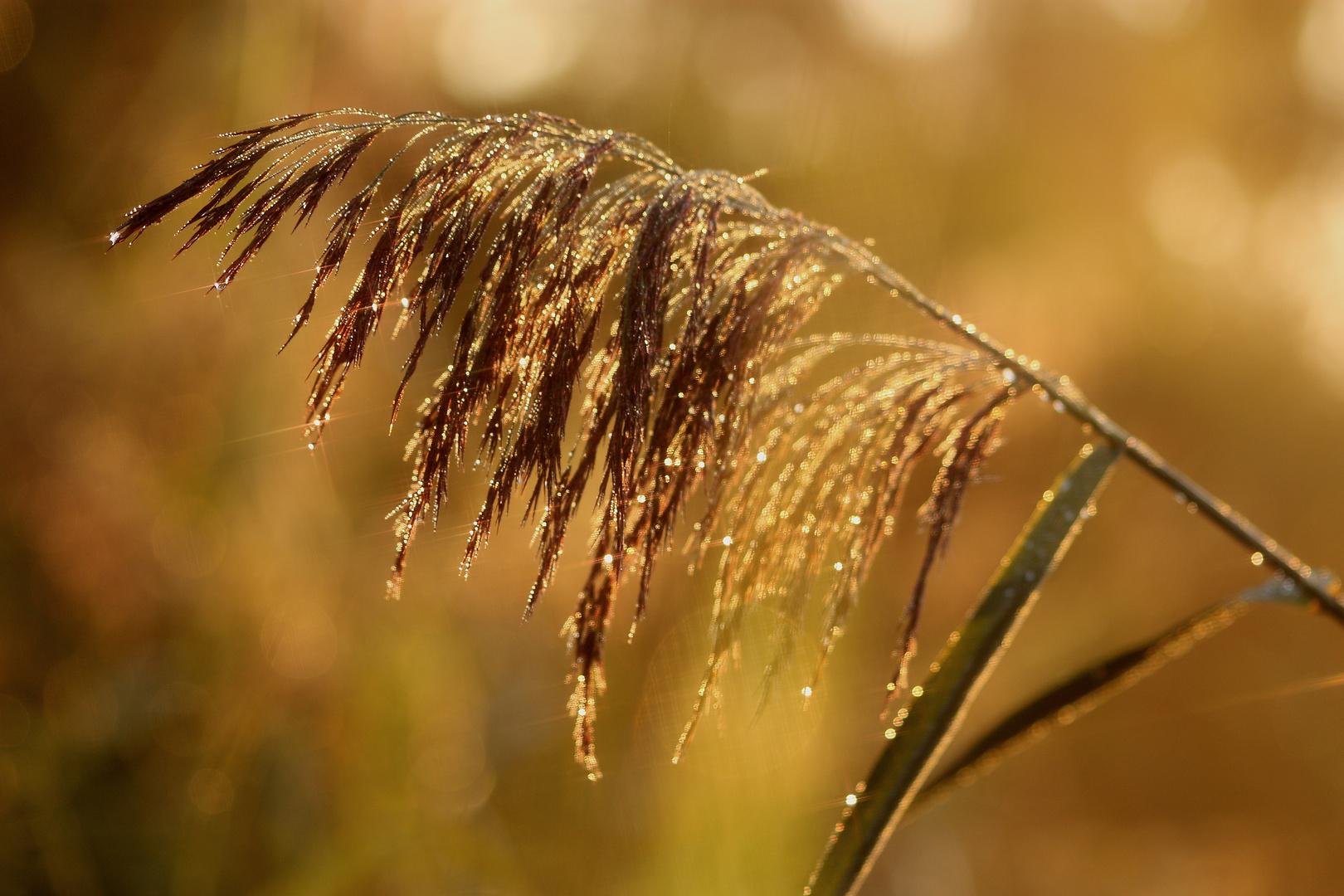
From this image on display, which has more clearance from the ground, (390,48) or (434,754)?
(390,48)

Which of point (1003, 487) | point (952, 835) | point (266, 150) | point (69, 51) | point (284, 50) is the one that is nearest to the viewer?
point (266, 150)

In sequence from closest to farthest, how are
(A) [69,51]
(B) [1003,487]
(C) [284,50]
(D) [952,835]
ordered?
(A) [69,51]
(C) [284,50]
(D) [952,835]
(B) [1003,487]

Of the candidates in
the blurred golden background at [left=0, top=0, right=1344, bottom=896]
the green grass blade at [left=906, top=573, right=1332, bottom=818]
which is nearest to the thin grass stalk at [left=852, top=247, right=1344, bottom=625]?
the green grass blade at [left=906, top=573, right=1332, bottom=818]

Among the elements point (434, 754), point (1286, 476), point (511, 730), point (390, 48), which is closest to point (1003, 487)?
point (1286, 476)

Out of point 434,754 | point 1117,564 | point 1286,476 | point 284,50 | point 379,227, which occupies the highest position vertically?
point 1286,476

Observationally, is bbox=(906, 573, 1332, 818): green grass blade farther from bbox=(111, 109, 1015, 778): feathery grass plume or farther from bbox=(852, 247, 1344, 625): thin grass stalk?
bbox=(111, 109, 1015, 778): feathery grass plume

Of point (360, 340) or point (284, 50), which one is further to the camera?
point (284, 50)

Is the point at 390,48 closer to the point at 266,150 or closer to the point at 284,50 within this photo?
the point at 284,50
